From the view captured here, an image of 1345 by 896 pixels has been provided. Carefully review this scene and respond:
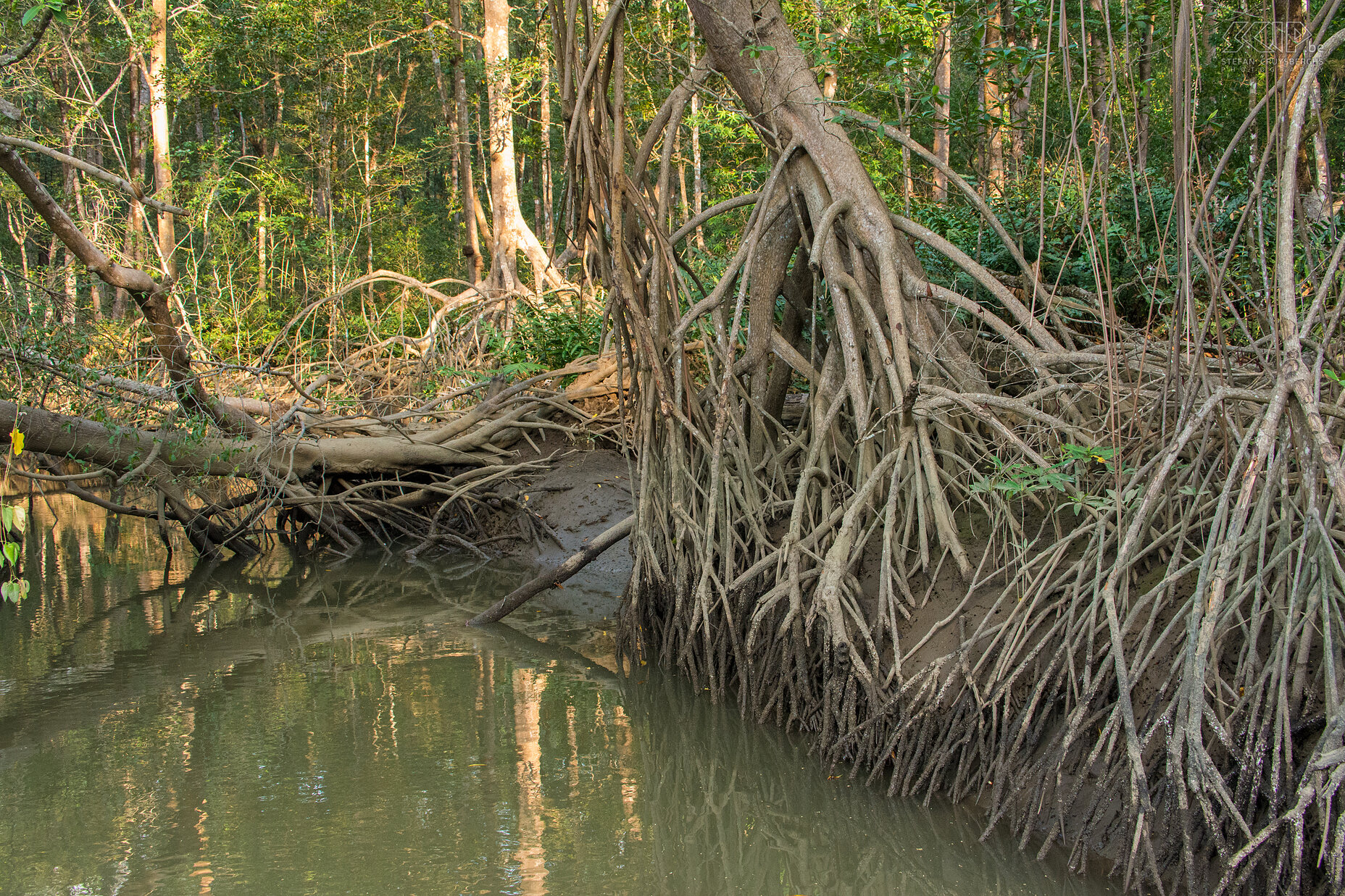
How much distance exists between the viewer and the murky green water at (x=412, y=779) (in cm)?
317

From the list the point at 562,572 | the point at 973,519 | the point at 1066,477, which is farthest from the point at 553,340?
the point at 1066,477

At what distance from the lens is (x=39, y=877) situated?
10.4ft

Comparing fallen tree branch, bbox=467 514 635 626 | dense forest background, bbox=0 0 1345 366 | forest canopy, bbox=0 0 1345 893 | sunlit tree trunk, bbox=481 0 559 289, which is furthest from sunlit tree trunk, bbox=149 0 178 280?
fallen tree branch, bbox=467 514 635 626

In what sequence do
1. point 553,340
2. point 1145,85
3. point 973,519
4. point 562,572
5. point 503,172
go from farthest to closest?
1. point 503,172
2. point 553,340
3. point 562,572
4. point 1145,85
5. point 973,519

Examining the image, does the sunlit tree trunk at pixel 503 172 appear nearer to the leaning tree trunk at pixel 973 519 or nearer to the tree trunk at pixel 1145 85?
the tree trunk at pixel 1145 85

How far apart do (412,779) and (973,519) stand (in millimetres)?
2439

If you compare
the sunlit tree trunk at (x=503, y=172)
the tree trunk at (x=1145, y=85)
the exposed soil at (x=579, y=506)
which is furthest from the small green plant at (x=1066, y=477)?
the sunlit tree trunk at (x=503, y=172)

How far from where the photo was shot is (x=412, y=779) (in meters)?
3.86

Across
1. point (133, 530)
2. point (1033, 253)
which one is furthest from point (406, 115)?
point (1033, 253)

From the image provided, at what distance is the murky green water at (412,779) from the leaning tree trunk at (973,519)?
0.26 meters

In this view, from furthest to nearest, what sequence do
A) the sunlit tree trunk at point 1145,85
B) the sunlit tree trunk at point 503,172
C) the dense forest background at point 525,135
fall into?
the sunlit tree trunk at point 503,172 < the sunlit tree trunk at point 1145,85 < the dense forest background at point 525,135

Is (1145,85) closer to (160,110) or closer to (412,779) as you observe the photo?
(412,779)

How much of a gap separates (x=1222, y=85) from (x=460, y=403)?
670 centimetres

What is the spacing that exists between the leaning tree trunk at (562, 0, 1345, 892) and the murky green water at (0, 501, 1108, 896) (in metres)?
0.26
